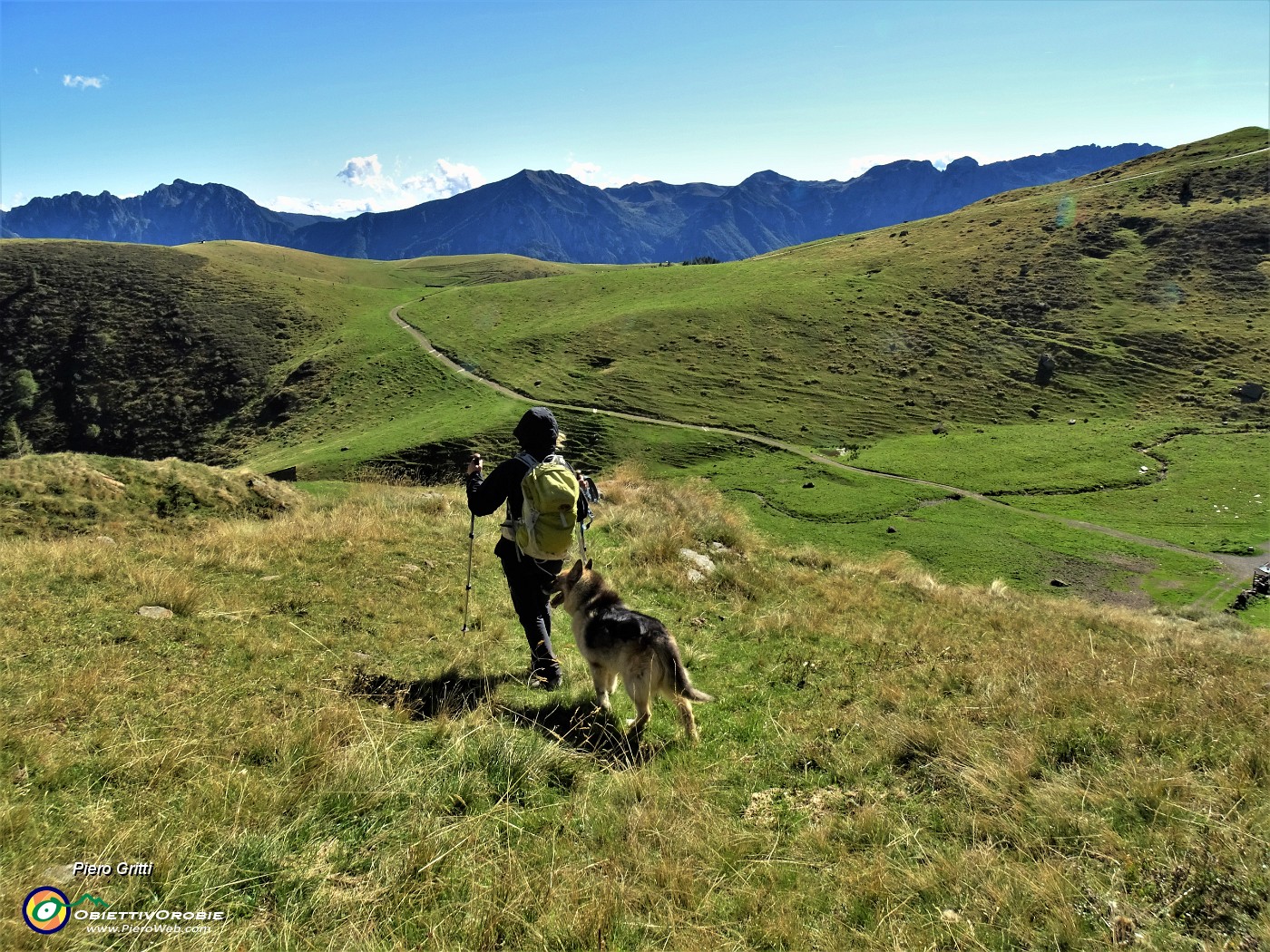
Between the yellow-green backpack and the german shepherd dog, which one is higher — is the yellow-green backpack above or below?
above

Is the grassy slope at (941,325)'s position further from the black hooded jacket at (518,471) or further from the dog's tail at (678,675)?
the dog's tail at (678,675)

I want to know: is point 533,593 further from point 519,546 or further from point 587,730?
point 587,730

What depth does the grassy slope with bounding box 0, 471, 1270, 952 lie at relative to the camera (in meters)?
3.56

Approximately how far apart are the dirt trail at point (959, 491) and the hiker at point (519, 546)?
28.6 meters

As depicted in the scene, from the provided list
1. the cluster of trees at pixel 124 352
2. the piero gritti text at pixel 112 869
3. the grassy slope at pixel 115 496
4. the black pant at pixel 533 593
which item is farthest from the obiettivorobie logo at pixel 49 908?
the cluster of trees at pixel 124 352

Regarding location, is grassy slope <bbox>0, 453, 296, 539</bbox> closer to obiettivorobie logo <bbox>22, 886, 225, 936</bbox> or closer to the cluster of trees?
obiettivorobie logo <bbox>22, 886, 225, 936</bbox>

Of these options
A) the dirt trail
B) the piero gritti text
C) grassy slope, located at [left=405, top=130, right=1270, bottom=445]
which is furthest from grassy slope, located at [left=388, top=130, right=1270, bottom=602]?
the piero gritti text

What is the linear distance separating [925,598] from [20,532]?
20.0 m

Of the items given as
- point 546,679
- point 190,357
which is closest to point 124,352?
point 190,357

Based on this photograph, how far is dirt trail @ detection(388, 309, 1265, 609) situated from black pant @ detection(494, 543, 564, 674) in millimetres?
28557

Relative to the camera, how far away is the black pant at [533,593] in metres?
7.82

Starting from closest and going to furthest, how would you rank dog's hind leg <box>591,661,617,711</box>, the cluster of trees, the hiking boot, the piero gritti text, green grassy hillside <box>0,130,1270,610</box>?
the piero gritti text < dog's hind leg <box>591,661,617,711</box> < the hiking boot < green grassy hillside <box>0,130,1270,610</box> < the cluster of trees

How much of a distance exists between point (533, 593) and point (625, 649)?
1.68 m

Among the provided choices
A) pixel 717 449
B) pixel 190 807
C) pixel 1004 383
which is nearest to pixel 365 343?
pixel 717 449
